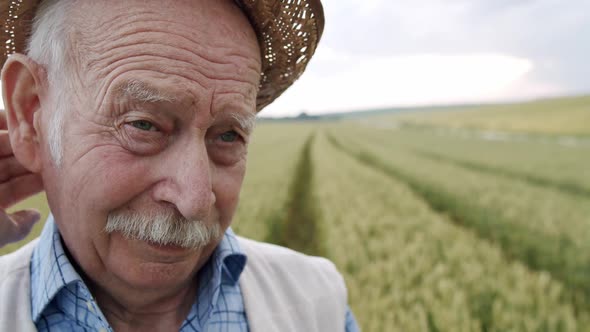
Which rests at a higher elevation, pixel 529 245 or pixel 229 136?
pixel 229 136

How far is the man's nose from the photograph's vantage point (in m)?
1.01

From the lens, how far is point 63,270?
43.8 inches

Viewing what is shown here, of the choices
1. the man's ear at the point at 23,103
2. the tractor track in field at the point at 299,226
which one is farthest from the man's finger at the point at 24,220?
the tractor track in field at the point at 299,226

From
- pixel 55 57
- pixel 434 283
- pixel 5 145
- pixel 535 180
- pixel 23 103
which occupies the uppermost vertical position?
pixel 55 57

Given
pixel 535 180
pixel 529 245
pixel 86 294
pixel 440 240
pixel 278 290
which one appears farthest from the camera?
pixel 535 180

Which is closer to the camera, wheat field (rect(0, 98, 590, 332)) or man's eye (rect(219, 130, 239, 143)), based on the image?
man's eye (rect(219, 130, 239, 143))

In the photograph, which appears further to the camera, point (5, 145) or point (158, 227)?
point (5, 145)

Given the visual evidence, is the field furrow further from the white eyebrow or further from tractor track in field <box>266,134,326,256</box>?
the white eyebrow

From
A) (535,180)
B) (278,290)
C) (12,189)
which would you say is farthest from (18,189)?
(535,180)

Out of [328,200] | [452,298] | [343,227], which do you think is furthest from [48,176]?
[328,200]

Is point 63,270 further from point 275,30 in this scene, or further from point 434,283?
point 434,283

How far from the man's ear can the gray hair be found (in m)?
0.04

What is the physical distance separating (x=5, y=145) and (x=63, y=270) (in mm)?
448

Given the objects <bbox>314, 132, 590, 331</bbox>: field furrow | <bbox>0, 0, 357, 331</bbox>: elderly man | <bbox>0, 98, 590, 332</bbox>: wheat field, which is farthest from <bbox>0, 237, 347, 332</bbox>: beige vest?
<bbox>314, 132, 590, 331</bbox>: field furrow
